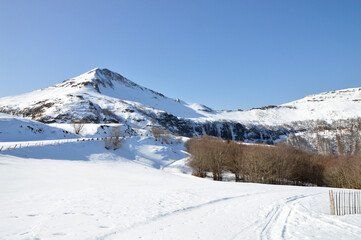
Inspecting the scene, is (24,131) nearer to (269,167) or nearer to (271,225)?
(271,225)

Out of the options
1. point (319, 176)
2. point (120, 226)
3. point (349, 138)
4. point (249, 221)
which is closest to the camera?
point (120, 226)

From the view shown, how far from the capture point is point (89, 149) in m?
47.5

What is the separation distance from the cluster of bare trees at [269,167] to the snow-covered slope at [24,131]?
42347 millimetres

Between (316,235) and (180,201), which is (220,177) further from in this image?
(316,235)

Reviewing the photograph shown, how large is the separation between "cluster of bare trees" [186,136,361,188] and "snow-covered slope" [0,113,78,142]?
42347 millimetres

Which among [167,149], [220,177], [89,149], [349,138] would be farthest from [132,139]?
[349,138]

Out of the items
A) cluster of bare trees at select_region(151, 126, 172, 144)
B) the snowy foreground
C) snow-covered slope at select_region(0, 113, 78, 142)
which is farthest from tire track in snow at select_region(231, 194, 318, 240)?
snow-covered slope at select_region(0, 113, 78, 142)

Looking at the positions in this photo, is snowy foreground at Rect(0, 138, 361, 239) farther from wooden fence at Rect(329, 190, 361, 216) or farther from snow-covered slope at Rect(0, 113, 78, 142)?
snow-covered slope at Rect(0, 113, 78, 142)

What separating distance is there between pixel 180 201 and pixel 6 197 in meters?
11.7

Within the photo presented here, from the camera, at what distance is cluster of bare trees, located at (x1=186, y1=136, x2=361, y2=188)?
4488 centimetres

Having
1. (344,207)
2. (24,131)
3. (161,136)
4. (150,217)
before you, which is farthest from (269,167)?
(24,131)

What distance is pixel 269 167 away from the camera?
4566cm

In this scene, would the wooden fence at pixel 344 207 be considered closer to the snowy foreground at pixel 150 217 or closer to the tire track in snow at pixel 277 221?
the snowy foreground at pixel 150 217

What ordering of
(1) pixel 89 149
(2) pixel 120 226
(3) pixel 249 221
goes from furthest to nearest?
(1) pixel 89 149 → (3) pixel 249 221 → (2) pixel 120 226
